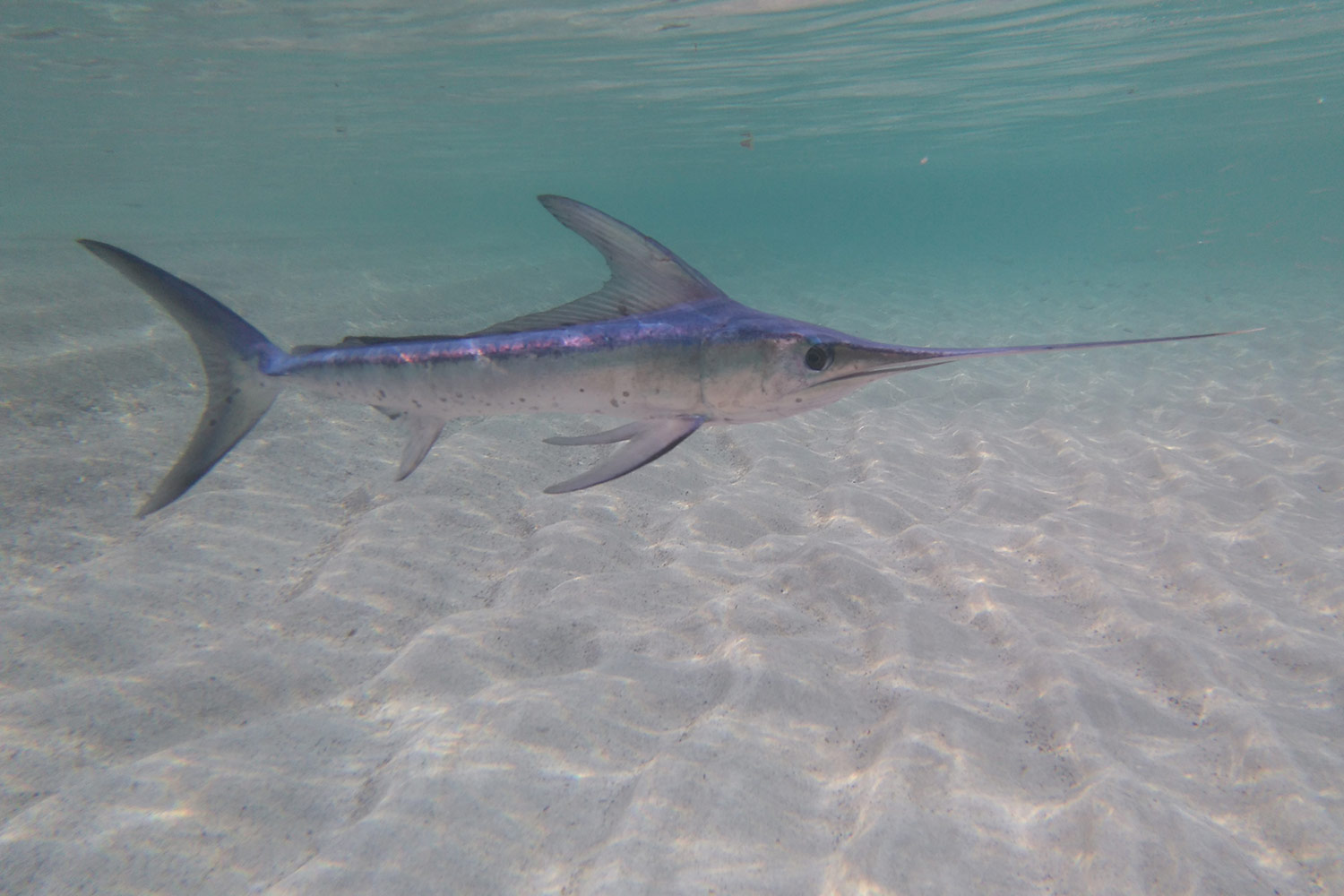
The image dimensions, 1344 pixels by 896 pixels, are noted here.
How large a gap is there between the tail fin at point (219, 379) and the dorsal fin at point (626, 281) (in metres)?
1.31

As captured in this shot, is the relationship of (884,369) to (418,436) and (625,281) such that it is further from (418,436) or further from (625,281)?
(418,436)

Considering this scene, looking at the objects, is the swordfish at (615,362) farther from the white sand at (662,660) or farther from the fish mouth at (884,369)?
the white sand at (662,660)

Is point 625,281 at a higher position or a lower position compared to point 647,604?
higher

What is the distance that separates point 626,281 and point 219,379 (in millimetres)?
2097

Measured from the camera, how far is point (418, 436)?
9.09ft

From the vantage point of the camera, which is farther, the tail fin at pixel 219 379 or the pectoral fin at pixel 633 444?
the tail fin at pixel 219 379

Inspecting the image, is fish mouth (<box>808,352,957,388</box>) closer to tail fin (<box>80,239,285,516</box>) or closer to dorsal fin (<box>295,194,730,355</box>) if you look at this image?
dorsal fin (<box>295,194,730,355</box>)

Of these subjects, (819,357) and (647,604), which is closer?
(819,357)

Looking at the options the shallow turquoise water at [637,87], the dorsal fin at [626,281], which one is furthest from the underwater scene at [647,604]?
the shallow turquoise water at [637,87]

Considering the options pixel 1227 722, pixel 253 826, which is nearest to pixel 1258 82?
pixel 1227 722

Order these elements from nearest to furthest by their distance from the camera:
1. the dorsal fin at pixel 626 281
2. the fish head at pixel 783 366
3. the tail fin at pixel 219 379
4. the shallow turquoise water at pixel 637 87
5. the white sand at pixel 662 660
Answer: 1. the fish head at pixel 783 366
2. the white sand at pixel 662 660
3. the dorsal fin at pixel 626 281
4. the tail fin at pixel 219 379
5. the shallow turquoise water at pixel 637 87

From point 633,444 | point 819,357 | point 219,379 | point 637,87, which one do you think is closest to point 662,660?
point 633,444

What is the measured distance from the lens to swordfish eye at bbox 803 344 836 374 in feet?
6.95

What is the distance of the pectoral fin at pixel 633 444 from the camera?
2.08 metres
